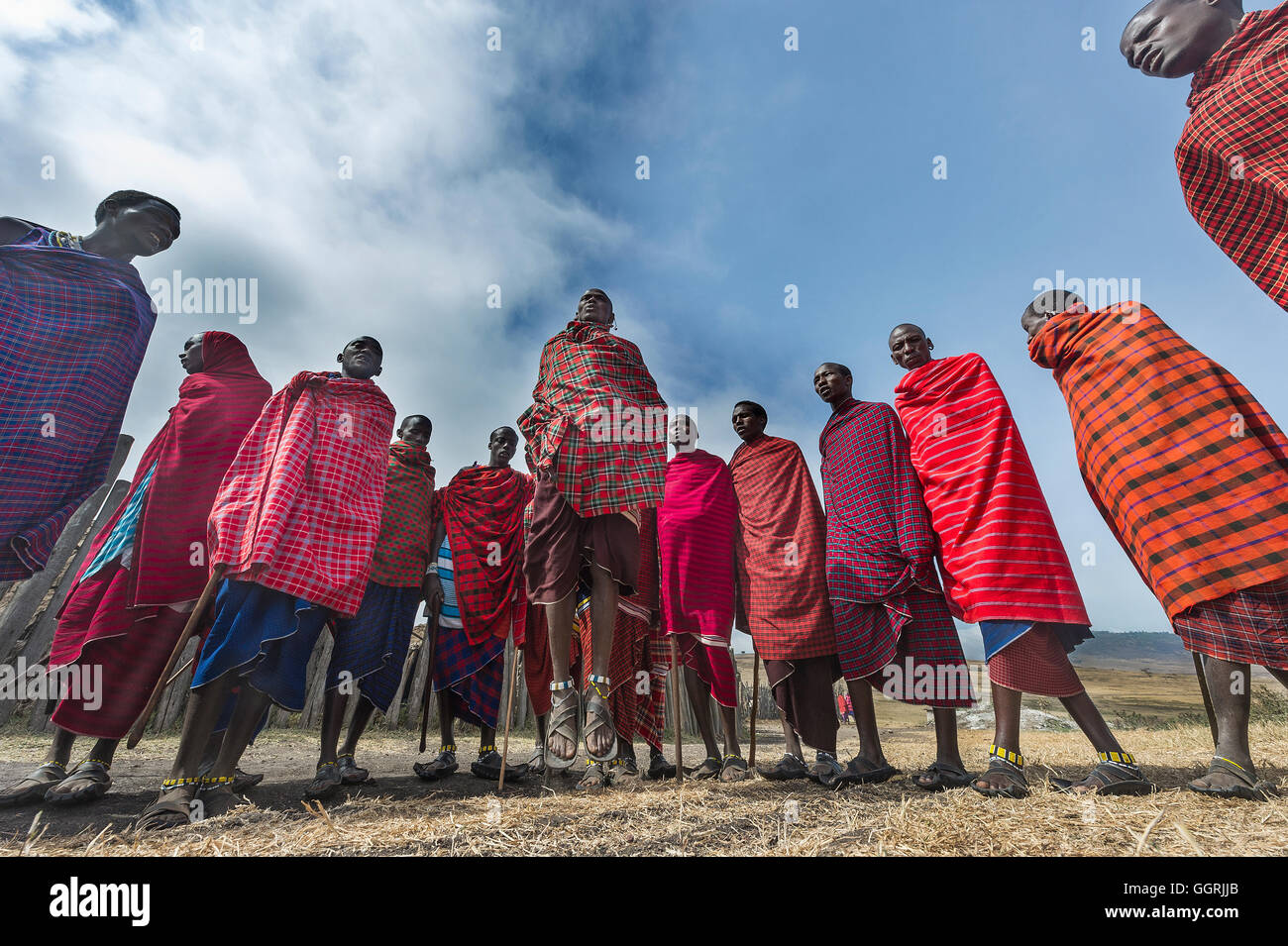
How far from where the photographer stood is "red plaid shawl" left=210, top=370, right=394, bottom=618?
3.26 meters

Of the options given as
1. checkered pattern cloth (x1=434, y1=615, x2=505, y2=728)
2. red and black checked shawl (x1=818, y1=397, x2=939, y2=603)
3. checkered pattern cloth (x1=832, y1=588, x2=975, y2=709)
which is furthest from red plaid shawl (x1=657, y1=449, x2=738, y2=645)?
checkered pattern cloth (x1=434, y1=615, x2=505, y2=728)

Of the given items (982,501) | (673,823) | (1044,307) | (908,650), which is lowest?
(673,823)

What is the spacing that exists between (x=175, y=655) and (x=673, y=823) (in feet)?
8.22

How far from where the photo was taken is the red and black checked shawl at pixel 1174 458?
9.44 feet

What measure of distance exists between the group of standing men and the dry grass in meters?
0.35

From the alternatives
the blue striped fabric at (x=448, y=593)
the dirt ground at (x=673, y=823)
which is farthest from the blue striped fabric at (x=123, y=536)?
the blue striped fabric at (x=448, y=593)

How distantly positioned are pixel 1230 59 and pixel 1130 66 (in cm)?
52

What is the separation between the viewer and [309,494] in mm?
3592

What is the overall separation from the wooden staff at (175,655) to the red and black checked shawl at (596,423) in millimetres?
1828

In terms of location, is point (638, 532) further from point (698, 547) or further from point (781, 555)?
point (781, 555)

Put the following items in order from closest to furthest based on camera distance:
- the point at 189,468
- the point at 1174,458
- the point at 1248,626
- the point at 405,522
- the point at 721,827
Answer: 1. the point at 721,827
2. the point at 1248,626
3. the point at 1174,458
4. the point at 189,468
5. the point at 405,522

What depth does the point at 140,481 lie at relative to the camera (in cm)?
378

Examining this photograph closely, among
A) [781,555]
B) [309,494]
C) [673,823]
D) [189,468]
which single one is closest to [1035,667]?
[781,555]

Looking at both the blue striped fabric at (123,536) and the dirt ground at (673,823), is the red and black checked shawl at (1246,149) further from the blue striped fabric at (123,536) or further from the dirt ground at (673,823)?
the blue striped fabric at (123,536)
